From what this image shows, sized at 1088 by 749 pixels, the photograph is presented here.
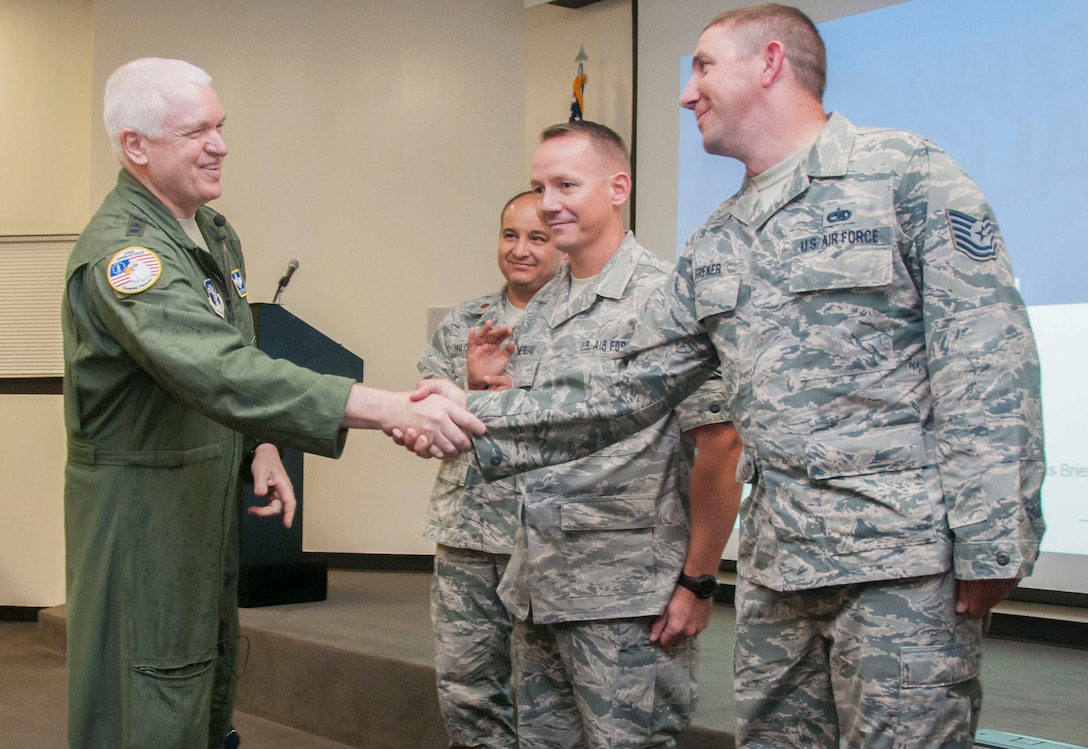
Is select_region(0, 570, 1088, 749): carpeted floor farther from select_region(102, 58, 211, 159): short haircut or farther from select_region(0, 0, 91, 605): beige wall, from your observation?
select_region(102, 58, 211, 159): short haircut

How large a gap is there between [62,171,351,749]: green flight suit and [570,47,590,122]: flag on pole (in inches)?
125

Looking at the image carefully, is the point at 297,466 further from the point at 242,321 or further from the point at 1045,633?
the point at 1045,633

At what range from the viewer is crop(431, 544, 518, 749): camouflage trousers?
2428mm

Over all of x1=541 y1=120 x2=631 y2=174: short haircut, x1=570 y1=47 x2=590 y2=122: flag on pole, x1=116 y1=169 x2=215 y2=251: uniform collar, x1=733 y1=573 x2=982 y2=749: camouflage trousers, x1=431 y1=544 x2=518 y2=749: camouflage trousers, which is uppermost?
x1=570 y1=47 x2=590 y2=122: flag on pole

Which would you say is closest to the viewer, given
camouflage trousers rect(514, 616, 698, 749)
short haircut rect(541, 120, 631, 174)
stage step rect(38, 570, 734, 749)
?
camouflage trousers rect(514, 616, 698, 749)

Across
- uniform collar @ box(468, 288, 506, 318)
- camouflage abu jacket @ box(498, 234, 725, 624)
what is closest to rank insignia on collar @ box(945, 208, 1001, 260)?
camouflage abu jacket @ box(498, 234, 725, 624)

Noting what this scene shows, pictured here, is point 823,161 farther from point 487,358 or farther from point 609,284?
point 487,358

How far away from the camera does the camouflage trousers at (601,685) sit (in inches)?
73.4

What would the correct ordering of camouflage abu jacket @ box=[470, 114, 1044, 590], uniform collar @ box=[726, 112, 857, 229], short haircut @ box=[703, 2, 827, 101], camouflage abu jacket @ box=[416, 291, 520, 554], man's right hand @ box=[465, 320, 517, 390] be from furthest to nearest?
camouflage abu jacket @ box=[416, 291, 520, 554], man's right hand @ box=[465, 320, 517, 390], short haircut @ box=[703, 2, 827, 101], uniform collar @ box=[726, 112, 857, 229], camouflage abu jacket @ box=[470, 114, 1044, 590]

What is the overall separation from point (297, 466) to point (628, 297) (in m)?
2.76

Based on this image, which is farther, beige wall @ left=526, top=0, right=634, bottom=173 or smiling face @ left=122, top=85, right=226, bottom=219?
beige wall @ left=526, top=0, right=634, bottom=173

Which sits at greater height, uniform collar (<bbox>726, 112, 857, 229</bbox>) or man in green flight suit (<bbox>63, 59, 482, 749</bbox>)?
uniform collar (<bbox>726, 112, 857, 229</bbox>)

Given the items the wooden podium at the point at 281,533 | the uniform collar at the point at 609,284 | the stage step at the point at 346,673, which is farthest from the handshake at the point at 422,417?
the wooden podium at the point at 281,533

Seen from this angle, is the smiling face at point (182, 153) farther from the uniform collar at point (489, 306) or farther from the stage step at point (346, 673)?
the stage step at point (346, 673)
